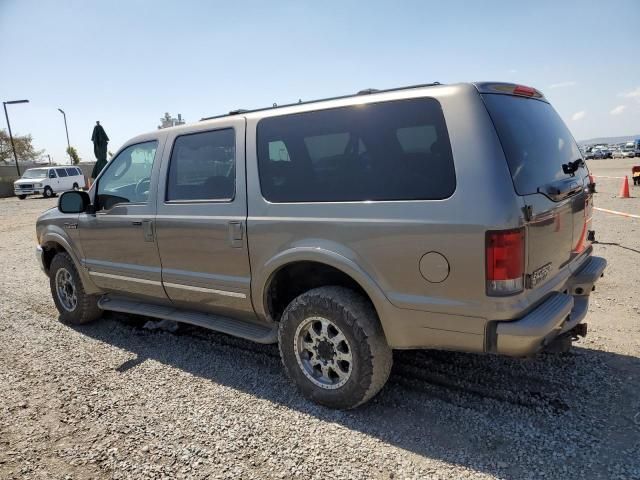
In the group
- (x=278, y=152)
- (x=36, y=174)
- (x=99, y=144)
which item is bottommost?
(x=36, y=174)

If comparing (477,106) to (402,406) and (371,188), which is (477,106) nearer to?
(371,188)

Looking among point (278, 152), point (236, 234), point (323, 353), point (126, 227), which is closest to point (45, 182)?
point (126, 227)

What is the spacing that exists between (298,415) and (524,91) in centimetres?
263

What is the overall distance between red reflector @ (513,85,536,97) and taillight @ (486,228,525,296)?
1076 millimetres

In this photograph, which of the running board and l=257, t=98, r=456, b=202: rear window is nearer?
l=257, t=98, r=456, b=202: rear window

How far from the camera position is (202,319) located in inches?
147

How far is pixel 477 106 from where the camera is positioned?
246 centimetres

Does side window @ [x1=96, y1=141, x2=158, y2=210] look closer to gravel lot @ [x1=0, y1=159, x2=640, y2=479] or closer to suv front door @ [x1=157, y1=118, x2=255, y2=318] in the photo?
suv front door @ [x1=157, y1=118, x2=255, y2=318]

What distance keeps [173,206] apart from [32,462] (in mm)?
1975

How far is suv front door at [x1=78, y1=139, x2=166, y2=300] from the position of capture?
391cm

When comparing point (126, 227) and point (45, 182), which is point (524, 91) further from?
point (45, 182)

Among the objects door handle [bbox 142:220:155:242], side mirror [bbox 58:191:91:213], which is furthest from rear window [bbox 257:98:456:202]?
side mirror [bbox 58:191:91:213]

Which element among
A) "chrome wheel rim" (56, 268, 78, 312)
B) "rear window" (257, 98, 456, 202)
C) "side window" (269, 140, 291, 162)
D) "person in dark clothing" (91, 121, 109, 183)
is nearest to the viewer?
"rear window" (257, 98, 456, 202)

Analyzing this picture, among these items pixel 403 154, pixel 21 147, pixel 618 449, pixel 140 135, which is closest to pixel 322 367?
pixel 403 154
